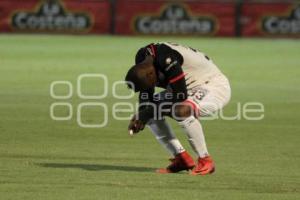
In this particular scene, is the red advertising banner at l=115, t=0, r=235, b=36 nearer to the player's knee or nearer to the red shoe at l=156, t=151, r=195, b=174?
the red shoe at l=156, t=151, r=195, b=174

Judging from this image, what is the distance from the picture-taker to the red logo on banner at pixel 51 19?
125 ft

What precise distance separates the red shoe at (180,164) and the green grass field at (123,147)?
0.37 feet

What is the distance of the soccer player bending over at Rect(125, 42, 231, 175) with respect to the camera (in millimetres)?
10852

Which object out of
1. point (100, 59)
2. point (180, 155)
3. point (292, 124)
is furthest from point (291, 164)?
point (100, 59)

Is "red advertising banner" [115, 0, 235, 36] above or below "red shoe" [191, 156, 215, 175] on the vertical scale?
below

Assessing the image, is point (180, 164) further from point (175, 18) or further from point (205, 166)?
point (175, 18)

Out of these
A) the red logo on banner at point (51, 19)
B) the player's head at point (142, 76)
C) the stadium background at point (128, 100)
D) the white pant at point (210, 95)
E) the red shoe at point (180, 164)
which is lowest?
the red logo on banner at point (51, 19)

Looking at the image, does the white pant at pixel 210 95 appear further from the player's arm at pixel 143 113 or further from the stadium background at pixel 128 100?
the stadium background at pixel 128 100

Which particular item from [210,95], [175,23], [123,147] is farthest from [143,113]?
[175,23]

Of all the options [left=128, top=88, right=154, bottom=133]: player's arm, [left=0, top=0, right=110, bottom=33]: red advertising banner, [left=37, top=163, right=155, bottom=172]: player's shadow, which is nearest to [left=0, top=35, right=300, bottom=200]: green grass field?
[left=37, top=163, right=155, bottom=172]: player's shadow

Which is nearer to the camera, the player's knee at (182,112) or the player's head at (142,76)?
the player's head at (142,76)

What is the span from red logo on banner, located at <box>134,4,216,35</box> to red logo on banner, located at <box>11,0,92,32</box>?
6.62 feet

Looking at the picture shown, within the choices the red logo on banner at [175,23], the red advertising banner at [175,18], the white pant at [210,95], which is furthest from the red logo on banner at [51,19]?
the white pant at [210,95]

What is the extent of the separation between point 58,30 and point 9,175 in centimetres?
2803
